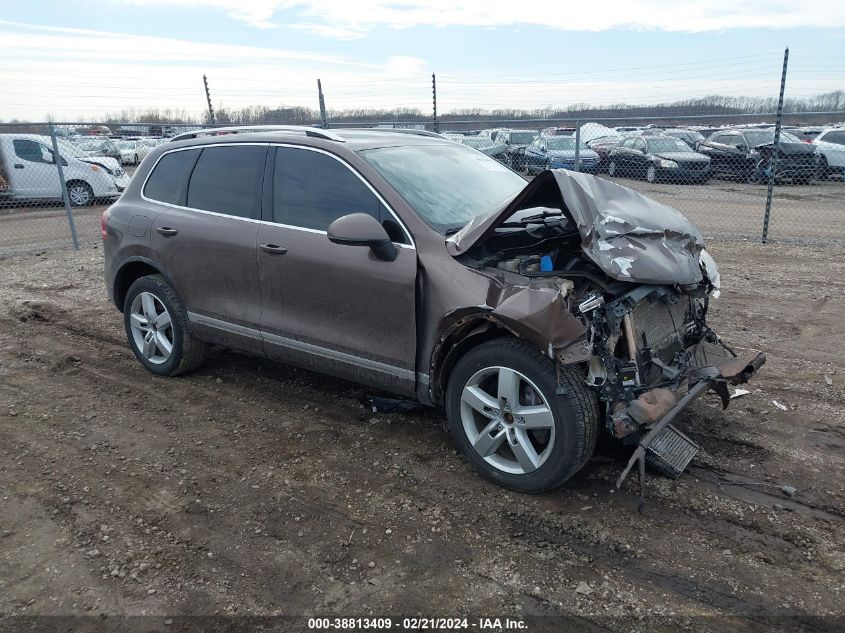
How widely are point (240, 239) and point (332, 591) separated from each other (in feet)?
7.98

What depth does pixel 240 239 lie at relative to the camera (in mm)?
4309

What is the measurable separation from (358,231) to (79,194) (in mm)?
15049

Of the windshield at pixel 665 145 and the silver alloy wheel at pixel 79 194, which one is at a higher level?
the windshield at pixel 665 145

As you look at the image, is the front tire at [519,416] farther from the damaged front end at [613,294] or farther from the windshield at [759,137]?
the windshield at [759,137]

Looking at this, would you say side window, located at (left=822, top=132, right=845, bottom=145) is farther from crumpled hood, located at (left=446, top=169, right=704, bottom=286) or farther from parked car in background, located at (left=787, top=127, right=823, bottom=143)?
crumpled hood, located at (left=446, top=169, right=704, bottom=286)

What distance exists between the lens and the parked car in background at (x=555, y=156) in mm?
16688

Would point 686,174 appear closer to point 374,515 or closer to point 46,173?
point 46,173

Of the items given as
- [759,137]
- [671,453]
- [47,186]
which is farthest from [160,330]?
[759,137]

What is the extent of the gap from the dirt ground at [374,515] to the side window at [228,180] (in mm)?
1383

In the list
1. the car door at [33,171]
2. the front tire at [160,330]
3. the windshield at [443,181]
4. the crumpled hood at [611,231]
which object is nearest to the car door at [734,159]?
the windshield at [443,181]

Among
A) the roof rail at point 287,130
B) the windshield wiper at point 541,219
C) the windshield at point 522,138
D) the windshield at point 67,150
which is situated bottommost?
the windshield at point 522,138

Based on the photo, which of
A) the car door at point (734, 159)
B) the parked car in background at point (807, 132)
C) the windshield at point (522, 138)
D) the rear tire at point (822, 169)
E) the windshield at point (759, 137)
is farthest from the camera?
the parked car in background at point (807, 132)

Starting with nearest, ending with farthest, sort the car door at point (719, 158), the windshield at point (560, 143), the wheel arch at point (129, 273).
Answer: the wheel arch at point (129, 273) < the car door at point (719, 158) < the windshield at point (560, 143)

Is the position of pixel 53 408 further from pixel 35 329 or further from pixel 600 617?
pixel 600 617
